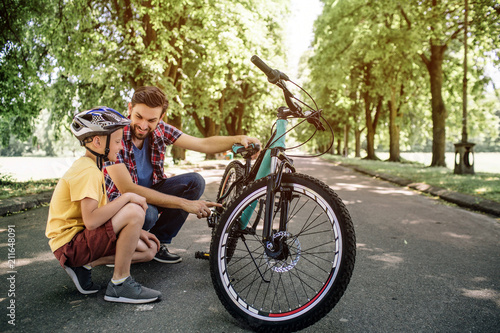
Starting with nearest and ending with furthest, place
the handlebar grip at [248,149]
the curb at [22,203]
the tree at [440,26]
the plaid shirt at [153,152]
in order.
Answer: the handlebar grip at [248,149] < the plaid shirt at [153,152] < the curb at [22,203] < the tree at [440,26]

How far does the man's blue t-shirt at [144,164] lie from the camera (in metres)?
3.28

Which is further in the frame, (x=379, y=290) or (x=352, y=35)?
(x=352, y=35)

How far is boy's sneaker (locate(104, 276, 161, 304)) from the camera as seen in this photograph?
2562mm

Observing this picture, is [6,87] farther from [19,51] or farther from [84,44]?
[84,44]

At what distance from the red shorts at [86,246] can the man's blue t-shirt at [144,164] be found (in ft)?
2.78

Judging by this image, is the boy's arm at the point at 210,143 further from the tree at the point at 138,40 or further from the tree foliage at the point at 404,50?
the tree foliage at the point at 404,50

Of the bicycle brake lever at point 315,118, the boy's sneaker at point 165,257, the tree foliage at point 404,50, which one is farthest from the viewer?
the tree foliage at point 404,50

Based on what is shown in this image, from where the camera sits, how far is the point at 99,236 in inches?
99.3

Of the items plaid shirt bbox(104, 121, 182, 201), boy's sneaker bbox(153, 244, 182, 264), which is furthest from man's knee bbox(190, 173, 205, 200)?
boy's sneaker bbox(153, 244, 182, 264)

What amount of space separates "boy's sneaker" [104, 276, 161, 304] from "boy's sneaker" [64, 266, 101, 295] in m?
0.19

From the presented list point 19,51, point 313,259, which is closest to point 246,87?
point 19,51

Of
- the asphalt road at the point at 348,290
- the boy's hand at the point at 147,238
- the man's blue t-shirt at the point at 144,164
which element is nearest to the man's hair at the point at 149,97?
the man's blue t-shirt at the point at 144,164

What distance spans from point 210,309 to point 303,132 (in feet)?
157

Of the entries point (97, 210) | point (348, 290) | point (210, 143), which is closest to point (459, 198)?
point (348, 290)
